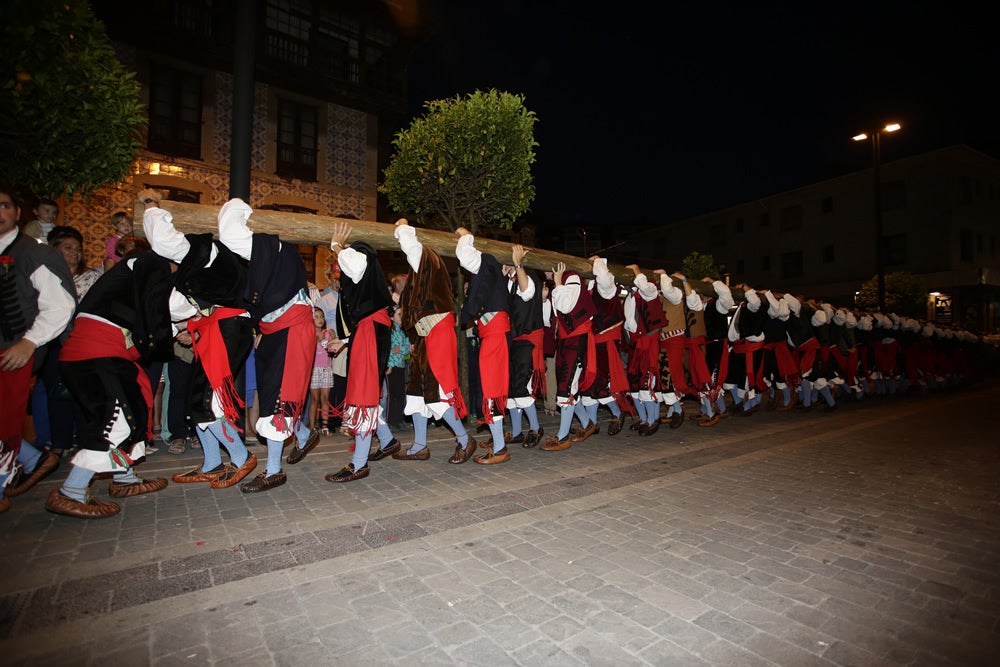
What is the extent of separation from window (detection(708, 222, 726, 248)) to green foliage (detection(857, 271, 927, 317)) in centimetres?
1605

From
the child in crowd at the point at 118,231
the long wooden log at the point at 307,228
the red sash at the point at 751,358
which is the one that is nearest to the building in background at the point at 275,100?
the child in crowd at the point at 118,231

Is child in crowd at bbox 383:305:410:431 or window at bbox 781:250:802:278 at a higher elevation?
window at bbox 781:250:802:278

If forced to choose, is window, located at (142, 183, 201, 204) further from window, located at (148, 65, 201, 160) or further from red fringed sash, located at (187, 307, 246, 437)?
red fringed sash, located at (187, 307, 246, 437)

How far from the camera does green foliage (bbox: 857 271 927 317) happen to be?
1958 centimetres

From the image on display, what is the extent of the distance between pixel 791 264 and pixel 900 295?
1325cm

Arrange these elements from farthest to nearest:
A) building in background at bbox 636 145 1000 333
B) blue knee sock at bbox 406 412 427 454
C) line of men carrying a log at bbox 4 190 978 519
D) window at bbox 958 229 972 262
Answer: window at bbox 958 229 972 262
building in background at bbox 636 145 1000 333
blue knee sock at bbox 406 412 427 454
line of men carrying a log at bbox 4 190 978 519

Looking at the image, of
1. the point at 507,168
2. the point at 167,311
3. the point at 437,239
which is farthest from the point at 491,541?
the point at 507,168

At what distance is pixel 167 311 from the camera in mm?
3656

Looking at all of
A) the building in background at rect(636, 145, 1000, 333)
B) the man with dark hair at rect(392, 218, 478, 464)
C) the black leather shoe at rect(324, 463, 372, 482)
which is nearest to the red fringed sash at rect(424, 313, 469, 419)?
the man with dark hair at rect(392, 218, 478, 464)

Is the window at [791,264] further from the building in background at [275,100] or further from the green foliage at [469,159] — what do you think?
the green foliage at [469,159]

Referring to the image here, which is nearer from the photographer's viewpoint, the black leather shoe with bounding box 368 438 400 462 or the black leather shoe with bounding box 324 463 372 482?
the black leather shoe with bounding box 324 463 372 482

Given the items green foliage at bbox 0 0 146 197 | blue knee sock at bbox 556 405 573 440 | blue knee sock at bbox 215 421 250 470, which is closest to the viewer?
green foliage at bbox 0 0 146 197

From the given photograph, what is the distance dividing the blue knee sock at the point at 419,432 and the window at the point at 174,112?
34.9 feet

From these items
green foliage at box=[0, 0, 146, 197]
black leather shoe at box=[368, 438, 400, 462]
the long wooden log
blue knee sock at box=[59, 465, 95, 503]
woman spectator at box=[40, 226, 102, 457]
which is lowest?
black leather shoe at box=[368, 438, 400, 462]
